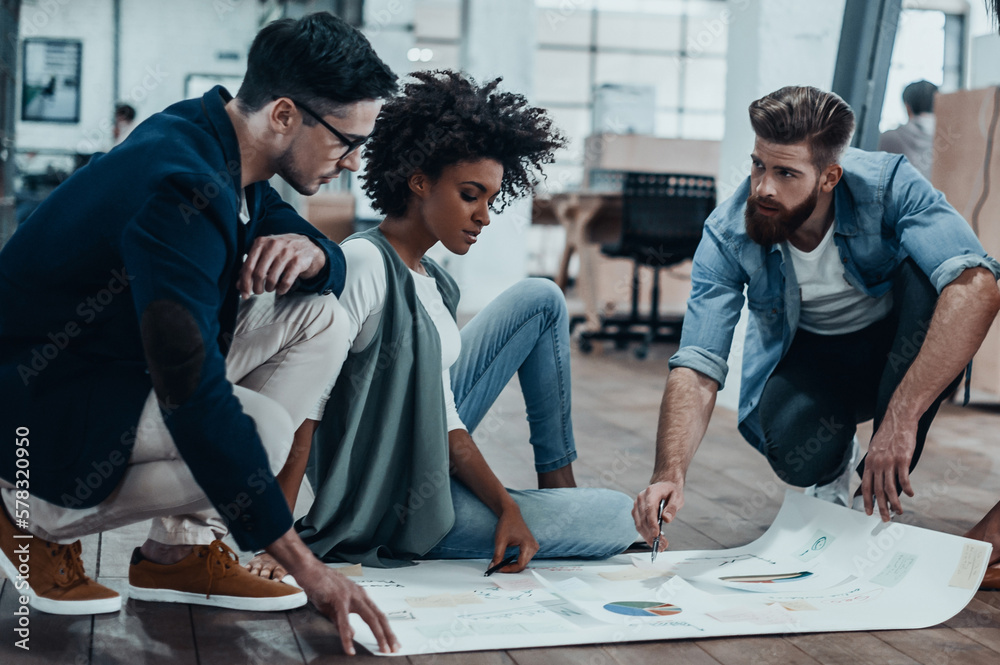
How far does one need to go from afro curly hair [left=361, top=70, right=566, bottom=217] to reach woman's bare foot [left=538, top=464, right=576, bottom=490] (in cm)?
57

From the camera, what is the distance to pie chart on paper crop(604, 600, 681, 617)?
1.31m

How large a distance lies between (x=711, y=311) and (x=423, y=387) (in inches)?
21.1

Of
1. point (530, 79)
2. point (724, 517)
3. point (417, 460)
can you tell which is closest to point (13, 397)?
point (417, 460)

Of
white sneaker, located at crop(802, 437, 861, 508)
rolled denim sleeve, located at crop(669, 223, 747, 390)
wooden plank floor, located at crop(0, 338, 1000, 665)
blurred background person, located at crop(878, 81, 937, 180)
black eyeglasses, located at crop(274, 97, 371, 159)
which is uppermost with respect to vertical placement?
blurred background person, located at crop(878, 81, 937, 180)

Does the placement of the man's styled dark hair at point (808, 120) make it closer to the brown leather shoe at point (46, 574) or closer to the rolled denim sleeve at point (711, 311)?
the rolled denim sleeve at point (711, 311)

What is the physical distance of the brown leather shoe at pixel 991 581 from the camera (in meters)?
1.48

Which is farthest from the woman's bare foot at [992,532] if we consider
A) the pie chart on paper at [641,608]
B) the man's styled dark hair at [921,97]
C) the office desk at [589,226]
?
the office desk at [589,226]

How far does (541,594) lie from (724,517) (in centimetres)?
69

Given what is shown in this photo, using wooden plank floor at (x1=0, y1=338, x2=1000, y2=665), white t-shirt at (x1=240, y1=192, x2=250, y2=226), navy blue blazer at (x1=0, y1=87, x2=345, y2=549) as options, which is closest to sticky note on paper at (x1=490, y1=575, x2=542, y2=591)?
wooden plank floor at (x1=0, y1=338, x2=1000, y2=665)

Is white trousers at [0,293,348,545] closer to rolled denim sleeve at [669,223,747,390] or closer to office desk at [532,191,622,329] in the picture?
rolled denim sleeve at [669,223,747,390]

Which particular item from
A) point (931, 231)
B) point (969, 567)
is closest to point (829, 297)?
point (931, 231)

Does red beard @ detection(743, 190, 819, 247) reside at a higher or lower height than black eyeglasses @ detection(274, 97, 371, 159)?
lower

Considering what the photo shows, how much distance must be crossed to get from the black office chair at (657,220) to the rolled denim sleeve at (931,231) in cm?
322

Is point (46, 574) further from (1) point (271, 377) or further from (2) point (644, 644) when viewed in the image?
(2) point (644, 644)
